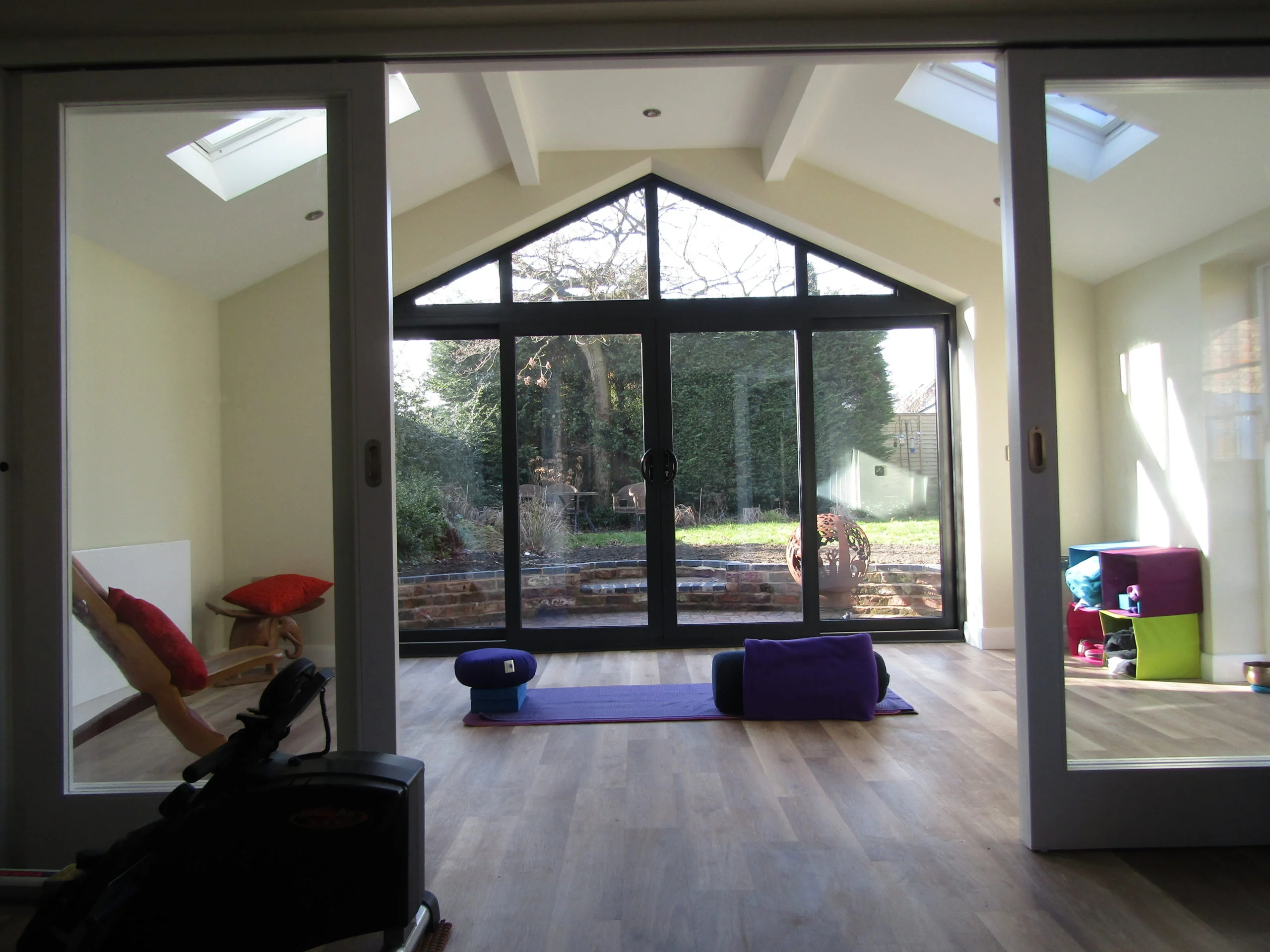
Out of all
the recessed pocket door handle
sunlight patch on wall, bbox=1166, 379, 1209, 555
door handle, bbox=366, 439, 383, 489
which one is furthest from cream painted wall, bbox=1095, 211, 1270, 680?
door handle, bbox=366, 439, 383, 489

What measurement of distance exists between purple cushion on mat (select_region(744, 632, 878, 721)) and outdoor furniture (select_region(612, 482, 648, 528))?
5.43ft

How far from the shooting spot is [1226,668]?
7.01 ft

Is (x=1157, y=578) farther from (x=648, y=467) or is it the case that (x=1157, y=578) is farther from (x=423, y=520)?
(x=423, y=520)

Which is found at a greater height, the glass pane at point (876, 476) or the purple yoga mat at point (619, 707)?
the glass pane at point (876, 476)

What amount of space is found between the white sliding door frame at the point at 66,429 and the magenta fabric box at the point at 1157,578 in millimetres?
1910

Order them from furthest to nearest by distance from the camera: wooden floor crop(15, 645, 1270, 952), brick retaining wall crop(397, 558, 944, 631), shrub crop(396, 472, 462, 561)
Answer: brick retaining wall crop(397, 558, 944, 631) → shrub crop(396, 472, 462, 561) → wooden floor crop(15, 645, 1270, 952)

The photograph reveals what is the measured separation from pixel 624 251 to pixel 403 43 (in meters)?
3.06

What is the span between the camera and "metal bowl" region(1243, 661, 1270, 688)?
210cm

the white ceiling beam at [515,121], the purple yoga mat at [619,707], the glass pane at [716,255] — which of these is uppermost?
the white ceiling beam at [515,121]

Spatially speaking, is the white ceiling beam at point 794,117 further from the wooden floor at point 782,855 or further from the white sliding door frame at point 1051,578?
the wooden floor at point 782,855

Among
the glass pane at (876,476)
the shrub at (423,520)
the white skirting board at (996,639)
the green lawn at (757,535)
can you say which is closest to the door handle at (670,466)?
the green lawn at (757,535)

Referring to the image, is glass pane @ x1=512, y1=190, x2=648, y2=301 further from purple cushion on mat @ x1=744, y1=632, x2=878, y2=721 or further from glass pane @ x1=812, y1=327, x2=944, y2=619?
purple cushion on mat @ x1=744, y1=632, x2=878, y2=721

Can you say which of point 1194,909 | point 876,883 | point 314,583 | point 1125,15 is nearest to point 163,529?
point 314,583

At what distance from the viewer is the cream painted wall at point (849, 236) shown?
15.4 ft
